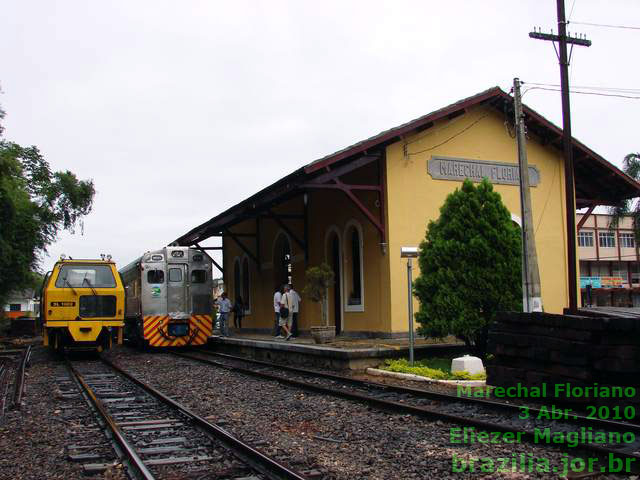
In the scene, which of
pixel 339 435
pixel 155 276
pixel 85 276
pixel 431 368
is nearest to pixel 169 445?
pixel 339 435

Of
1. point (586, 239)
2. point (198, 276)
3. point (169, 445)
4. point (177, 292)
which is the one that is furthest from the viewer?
point (586, 239)

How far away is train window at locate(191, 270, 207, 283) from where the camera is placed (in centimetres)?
2100

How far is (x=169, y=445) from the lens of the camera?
6922 millimetres

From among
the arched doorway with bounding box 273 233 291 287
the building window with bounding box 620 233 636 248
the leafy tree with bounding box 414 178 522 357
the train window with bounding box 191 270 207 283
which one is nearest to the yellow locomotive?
the train window with bounding box 191 270 207 283

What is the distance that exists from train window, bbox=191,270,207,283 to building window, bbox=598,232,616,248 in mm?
51238

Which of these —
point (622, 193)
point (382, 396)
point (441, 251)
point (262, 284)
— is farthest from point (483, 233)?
point (262, 284)

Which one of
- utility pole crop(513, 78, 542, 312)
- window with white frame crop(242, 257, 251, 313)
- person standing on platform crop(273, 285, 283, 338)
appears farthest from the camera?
window with white frame crop(242, 257, 251, 313)

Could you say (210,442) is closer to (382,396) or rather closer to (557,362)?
(382,396)

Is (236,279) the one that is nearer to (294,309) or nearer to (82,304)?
(294,309)

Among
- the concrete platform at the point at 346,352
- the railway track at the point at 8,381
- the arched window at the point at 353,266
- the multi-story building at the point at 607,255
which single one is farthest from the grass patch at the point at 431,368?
the multi-story building at the point at 607,255

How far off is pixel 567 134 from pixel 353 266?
6641 millimetres

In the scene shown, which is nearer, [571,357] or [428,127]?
[571,357]

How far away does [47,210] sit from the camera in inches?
1368

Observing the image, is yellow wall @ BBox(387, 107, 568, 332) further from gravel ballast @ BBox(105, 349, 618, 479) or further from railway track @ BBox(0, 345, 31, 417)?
railway track @ BBox(0, 345, 31, 417)
